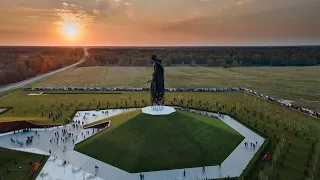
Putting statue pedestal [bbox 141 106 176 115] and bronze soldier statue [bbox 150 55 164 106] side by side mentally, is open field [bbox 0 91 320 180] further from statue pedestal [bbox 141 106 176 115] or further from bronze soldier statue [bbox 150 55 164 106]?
bronze soldier statue [bbox 150 55 164 106]

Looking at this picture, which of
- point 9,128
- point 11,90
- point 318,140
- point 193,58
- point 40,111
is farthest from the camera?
point 193,58

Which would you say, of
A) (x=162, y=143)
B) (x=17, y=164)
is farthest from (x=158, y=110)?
(x=17, y=164)

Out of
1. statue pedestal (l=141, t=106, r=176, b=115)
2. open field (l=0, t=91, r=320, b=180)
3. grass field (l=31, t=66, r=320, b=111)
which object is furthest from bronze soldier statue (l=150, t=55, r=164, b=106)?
grass field (l=31, t=66, r=320, b=111)

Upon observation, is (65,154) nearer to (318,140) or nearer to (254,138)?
(254,138)

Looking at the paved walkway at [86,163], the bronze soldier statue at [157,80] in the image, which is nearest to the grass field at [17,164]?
the paved walkway at [86,163]

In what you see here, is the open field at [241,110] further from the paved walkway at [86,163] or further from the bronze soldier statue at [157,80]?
the bronze soldier statue at [157,80]

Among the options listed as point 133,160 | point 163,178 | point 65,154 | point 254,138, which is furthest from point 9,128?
point 254,138
